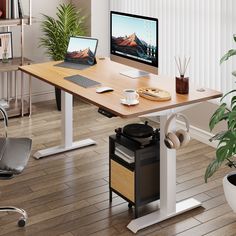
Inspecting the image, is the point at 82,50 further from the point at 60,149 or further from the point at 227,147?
the point at 227,147

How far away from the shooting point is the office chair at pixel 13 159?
2953 mm

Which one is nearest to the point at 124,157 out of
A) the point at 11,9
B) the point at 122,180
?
the point at 122,180

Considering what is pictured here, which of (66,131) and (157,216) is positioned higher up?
(66,131)

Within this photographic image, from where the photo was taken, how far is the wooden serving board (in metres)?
3.12

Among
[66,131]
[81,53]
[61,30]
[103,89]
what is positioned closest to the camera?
[103,89]

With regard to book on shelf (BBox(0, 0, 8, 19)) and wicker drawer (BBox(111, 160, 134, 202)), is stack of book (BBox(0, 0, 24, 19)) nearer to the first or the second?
book on shelf (BBox(0, 0, 8, 19))

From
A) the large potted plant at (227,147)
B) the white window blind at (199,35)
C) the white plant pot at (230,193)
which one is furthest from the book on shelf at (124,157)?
the white window blind at (199,35)

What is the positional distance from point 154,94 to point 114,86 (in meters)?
0.40

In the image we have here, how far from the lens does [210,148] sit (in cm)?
438

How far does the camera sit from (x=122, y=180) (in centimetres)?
333

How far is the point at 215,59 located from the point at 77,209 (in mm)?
1712

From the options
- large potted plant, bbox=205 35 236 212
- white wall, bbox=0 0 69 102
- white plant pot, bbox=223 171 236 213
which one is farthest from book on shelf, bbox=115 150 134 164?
white wall, bbox=0 0 69 102

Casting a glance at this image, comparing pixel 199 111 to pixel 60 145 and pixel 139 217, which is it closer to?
pixel 60 145

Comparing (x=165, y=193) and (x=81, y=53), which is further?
(x=81, y=53)
